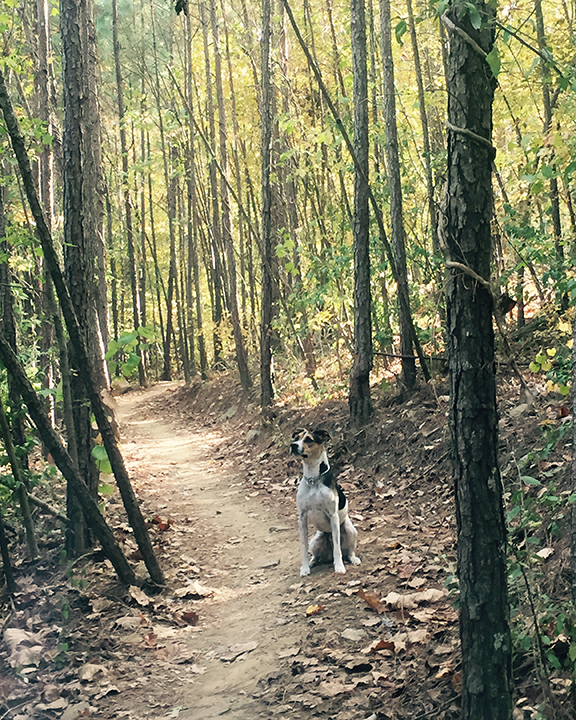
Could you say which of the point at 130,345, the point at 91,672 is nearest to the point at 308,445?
the point at 130,345

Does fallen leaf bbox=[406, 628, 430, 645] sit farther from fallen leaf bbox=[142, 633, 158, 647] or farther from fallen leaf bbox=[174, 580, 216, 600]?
fallen leaf bbox=[174, 580, 216, 600]

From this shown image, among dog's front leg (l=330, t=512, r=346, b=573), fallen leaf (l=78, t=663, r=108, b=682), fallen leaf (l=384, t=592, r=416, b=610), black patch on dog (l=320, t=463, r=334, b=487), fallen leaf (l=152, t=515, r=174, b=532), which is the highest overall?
black patch on dog (l=320, t=463, r=334, b=487)

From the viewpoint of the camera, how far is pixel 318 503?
18.8ft

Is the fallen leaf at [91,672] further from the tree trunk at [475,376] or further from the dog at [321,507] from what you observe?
the tree trunk at [475,376]

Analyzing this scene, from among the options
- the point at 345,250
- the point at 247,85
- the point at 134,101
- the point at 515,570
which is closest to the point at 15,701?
the point at 515,570

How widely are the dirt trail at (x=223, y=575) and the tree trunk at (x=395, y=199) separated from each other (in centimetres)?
311

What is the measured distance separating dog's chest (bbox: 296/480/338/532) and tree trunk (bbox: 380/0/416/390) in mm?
4093

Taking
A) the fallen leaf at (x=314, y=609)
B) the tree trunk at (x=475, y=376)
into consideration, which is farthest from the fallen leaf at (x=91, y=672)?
the tree trunk at (x=475, y=376)

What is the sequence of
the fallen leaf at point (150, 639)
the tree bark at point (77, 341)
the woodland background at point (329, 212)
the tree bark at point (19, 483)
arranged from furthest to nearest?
the tree bark at point (19, 483) < the fallen leaf at point (150, 639) < the tree bark at point (77, 341) < the woodland background at point (329, 212)

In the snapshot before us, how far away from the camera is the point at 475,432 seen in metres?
2.91

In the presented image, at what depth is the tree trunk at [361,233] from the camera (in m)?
8.81

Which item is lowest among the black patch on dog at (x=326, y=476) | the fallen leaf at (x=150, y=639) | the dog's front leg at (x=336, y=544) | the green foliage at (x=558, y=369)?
the fallen leaf at (x=150, y=639)

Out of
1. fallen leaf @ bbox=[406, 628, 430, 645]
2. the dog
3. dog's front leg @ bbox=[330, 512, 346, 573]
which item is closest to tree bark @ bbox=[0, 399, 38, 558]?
the dog

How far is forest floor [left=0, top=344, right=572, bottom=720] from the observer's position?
400 centimetres
